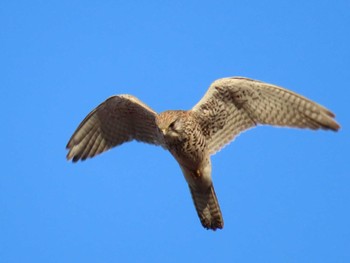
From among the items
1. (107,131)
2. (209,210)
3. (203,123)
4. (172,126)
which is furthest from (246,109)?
(107,131)

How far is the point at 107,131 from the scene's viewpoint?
11695 mm

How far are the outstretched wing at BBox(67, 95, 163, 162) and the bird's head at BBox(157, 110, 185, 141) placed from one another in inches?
47.1

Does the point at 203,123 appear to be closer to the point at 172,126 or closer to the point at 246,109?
the point at 246,109

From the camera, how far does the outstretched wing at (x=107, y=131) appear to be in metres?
11.5

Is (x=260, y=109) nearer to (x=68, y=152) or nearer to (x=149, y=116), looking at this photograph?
(x=149, y=116)

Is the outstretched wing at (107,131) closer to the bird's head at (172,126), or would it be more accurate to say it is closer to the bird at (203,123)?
the bird at (203,123)

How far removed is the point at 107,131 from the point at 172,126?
195cm

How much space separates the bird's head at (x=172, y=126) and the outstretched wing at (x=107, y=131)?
1.20 m

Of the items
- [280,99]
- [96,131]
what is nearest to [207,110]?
[280,99]

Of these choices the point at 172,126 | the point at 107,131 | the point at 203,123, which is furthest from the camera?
the point at 107,131

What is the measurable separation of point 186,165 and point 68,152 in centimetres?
222

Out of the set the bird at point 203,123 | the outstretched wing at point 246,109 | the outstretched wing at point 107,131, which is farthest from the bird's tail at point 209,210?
the outstretched wing at point 107,131

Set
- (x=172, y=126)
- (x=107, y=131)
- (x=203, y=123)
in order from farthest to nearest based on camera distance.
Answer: (x=107, y=131) < (x=203, y=123) < (x=172, y=126)

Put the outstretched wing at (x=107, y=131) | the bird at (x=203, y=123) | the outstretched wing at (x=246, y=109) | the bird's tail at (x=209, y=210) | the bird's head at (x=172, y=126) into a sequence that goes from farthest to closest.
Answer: the outstretched wing at (x=107, y=131) < the bird's tail at (x=209, y=210) < the outstretched wing at (x=246, y=109) < the bird at (x=203, y=123) < the bird's head at (x=172, y=126)
